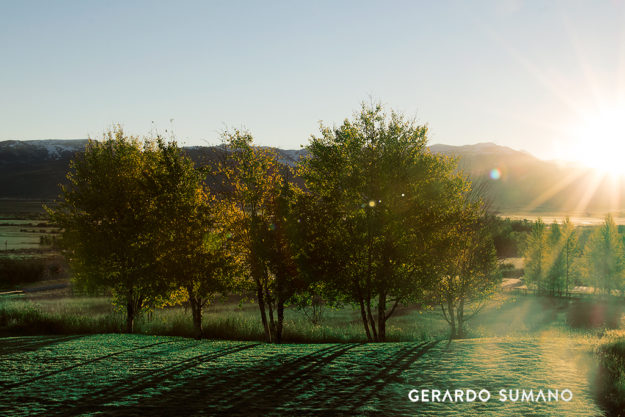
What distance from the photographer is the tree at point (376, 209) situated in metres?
25.2

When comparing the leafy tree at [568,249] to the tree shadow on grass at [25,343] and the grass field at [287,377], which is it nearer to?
the grass field at [287,377]

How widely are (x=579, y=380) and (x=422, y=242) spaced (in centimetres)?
1459

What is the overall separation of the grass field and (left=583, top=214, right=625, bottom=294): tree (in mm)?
71434

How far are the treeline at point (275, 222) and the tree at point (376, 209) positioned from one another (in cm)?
6

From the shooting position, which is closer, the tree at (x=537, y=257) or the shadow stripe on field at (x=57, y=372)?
the shadow stripe on field at (x=57, y=372)

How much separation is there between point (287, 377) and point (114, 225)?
19.5 meters

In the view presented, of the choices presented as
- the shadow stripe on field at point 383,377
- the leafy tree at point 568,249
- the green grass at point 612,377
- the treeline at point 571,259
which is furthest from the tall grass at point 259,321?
the green grass at point 612,377

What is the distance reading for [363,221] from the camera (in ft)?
82.0

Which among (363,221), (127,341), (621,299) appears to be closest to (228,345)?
(127,341)

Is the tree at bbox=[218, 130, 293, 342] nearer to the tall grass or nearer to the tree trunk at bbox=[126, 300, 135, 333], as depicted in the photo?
the tall grass

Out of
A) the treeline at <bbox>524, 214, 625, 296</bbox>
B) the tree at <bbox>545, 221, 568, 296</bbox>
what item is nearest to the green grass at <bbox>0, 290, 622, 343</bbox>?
the tree at <bbox>545, 221, 568, 296</bbox>

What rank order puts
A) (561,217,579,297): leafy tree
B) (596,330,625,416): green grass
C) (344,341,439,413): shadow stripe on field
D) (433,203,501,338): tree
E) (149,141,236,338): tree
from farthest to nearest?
1. (561,217,579,297): leafy tree
2. (433,203,501,338): tree
3. (149,141,236,338): tree
4. (344,341,439,413): shadow stripe on field
5. (596,330,625,416): green grass

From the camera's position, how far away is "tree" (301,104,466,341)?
2517 centimetres

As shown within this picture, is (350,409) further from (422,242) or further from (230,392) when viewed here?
(422,242)
